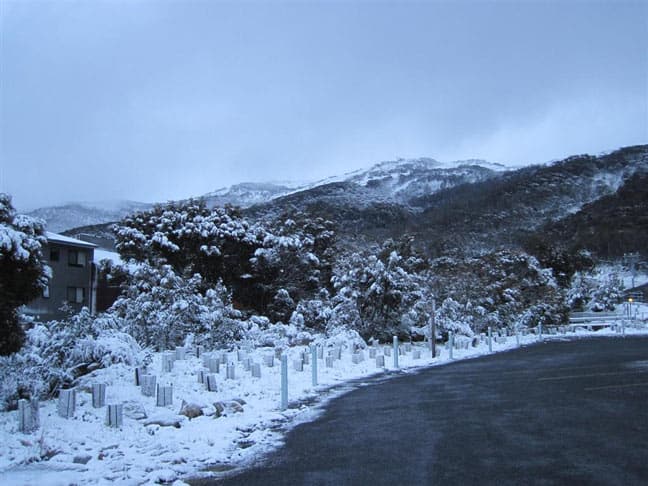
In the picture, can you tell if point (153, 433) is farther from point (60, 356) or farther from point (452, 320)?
point (452, 320)

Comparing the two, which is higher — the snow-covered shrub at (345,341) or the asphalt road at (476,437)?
the snow-covered shrub at (345,341)

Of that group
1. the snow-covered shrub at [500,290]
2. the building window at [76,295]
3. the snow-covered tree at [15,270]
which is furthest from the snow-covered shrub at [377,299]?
the snow-covered tree at [15,270]

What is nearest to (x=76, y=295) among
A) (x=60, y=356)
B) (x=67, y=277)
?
(x=67, y=277)

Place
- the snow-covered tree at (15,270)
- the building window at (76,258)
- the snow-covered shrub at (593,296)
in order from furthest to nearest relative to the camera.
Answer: the snow-covered shrub at (593,296), the building window at (76,258), the snow-covered tree at (15,270)

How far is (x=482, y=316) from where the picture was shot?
112 feet

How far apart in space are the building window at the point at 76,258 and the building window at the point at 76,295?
1462 millimetres

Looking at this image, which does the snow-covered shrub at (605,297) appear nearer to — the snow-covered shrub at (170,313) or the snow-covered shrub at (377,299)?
the snow-covered shrub at (377,299)

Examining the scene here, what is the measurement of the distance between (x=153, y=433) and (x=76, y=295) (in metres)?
30.8

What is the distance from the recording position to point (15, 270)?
7891 mm

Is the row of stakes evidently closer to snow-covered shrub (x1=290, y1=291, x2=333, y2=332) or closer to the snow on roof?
snow-covered shrub (x1=290, y1=291, x2=333, y2=332)

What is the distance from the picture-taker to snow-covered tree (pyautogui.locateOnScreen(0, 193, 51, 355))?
7.62 metres

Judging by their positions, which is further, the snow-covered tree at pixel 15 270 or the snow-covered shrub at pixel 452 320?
the snow-covered shrub at pixel 452 320

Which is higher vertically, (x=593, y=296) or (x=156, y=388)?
(x=593, y=296)

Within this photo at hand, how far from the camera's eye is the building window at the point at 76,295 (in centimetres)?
3578
